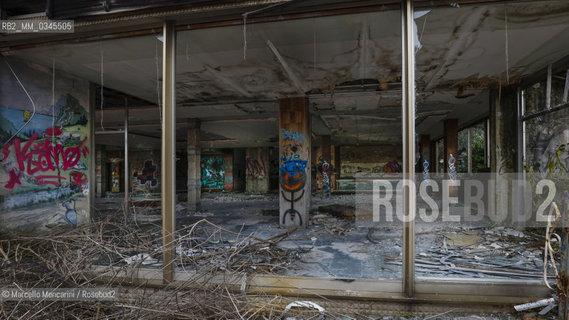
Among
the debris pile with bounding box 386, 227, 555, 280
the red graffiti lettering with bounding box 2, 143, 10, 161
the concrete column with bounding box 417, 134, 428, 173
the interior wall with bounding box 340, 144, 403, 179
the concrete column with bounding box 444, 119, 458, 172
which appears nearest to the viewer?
the debris pile with bounding box 386, 227, 555, 280

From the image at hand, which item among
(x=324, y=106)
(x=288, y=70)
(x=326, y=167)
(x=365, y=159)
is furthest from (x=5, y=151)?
(x=365, y=159)

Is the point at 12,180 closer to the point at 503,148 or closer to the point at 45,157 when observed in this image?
the point at 45,157

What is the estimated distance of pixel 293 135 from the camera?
7980mm

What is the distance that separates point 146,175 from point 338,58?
20556 mm

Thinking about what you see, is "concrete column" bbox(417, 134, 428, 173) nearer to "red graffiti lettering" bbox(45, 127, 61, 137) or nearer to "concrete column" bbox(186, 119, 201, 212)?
"concrete column" bbox(186, 119, 201, 212)

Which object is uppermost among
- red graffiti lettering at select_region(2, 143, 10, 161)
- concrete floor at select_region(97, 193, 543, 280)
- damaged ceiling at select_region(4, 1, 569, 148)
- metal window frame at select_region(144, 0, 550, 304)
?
damaged ceiling at select_region(4, 1, 569, 148)

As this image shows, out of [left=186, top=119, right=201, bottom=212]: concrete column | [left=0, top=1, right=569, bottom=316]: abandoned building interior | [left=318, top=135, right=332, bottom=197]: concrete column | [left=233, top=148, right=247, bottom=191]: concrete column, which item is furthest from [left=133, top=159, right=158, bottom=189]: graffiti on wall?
[left=318, top=135, right=332, bottom=197]: concrete column

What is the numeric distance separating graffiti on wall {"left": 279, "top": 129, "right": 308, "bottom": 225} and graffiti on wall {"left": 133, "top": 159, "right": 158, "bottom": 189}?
1712 centimetres

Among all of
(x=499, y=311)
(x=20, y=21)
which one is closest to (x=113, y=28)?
(x=20, y=21)

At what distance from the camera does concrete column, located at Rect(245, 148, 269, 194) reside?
65.7 ft

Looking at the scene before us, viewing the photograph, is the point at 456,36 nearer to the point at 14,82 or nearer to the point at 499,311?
the point at 499,311

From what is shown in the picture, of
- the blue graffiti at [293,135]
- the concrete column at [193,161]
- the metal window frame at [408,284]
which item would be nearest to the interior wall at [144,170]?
the concrete column at [193,161]

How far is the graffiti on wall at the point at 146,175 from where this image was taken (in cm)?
2175

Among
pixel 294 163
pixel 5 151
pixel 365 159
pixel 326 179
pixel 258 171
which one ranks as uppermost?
pixel 5 151
